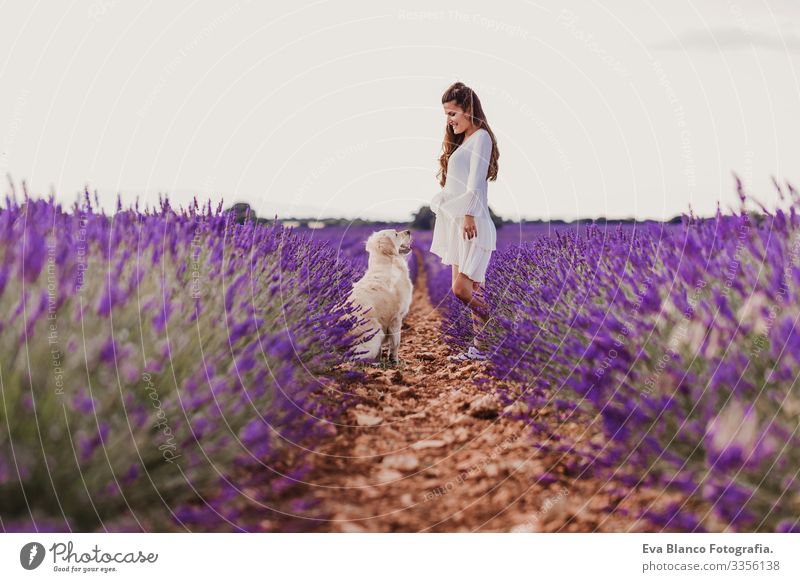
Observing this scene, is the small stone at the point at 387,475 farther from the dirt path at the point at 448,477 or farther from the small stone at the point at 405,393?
the small stone at the point at 405,393

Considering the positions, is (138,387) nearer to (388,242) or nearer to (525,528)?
(525,528)

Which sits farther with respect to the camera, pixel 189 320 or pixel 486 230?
pixel 486 230

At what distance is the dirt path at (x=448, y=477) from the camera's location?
2.37m

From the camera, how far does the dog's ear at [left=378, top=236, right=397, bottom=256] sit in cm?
516

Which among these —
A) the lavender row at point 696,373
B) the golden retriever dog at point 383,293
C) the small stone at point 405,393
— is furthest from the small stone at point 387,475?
the golden retriever dog at point 383,293

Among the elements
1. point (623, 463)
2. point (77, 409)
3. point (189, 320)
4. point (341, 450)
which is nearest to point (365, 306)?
point (341, 450)

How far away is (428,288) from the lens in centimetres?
1169

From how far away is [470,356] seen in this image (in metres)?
4.80

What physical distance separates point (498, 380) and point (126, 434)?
8.53 feet

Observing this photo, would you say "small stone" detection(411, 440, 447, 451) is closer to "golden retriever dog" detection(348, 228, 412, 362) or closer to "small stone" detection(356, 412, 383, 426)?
"small stone" detection(356, 412, 383, 426)

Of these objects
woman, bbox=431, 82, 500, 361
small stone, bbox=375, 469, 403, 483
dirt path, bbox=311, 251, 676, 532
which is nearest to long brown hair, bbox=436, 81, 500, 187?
woman, bbox=431, 82, 500, 361

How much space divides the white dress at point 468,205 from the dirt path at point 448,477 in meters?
1.38
